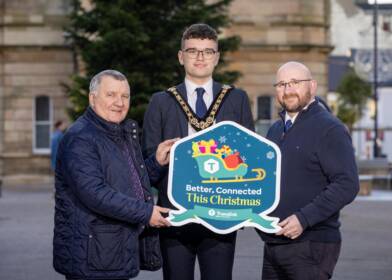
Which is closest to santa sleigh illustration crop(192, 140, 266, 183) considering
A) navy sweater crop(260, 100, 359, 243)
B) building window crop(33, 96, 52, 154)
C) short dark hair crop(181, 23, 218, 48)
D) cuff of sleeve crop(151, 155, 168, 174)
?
navy sweater crop(260, 100, 359, 243)

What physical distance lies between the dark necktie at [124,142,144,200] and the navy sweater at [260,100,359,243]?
816 millimetres

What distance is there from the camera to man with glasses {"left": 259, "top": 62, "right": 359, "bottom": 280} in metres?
7.27

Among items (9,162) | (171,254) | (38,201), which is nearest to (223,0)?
(38,201)

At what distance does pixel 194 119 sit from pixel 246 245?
9120mm

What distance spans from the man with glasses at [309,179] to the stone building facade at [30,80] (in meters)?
34.0

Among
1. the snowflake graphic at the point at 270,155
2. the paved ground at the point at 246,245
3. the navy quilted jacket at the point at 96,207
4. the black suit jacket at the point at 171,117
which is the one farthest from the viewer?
the paved ground at the point at 246,245

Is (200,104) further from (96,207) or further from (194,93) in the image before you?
(96,207)

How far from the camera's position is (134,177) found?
24.0 ft

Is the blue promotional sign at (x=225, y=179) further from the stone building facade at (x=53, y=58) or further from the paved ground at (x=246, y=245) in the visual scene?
the stone building facade at (x=53, y=58)

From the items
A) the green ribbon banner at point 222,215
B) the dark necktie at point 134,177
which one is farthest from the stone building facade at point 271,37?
the green ribbon banner at point 222,215

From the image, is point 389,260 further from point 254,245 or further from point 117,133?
point 117,133

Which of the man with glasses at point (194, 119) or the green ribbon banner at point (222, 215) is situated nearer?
the green ribbon banner at point (222, 215)

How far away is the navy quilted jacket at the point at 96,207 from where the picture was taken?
709cm

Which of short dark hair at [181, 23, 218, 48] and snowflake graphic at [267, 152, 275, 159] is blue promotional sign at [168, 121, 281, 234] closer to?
snowflake graphic at [267, 152, 275, 159]
